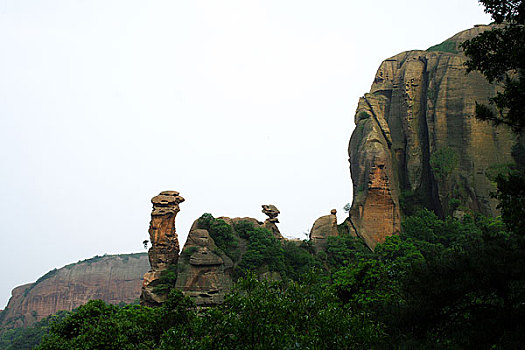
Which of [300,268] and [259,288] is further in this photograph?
[300,268]

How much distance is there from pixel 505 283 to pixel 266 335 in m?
5.76

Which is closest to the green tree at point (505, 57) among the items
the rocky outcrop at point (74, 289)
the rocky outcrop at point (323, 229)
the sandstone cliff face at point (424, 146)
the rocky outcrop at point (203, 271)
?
the rocky outcrop at point (203, 271)

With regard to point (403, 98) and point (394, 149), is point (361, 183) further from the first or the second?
point (403, 98)

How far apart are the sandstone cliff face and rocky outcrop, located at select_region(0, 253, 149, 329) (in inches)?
2117

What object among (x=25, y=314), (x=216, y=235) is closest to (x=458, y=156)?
(x=216, y=235)

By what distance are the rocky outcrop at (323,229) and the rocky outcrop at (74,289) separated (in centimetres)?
4815

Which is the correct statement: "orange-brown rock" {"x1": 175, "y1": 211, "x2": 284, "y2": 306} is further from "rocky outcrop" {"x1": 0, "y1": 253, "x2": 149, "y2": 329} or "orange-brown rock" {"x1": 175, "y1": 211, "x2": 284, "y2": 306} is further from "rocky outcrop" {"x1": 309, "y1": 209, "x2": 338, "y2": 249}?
"rocky outcrop" {"x1": 0, "y1": 253, "x2": 149, "y2": 329}

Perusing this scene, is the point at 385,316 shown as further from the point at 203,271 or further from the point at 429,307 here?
the point at 203,271

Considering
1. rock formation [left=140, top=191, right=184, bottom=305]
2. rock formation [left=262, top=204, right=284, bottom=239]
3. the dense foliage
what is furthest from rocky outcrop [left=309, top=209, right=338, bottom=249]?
the dense foliage

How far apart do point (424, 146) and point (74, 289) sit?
63485mm

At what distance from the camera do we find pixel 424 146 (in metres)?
35.6

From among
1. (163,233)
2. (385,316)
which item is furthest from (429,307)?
(163,233)

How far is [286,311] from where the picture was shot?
7711mm

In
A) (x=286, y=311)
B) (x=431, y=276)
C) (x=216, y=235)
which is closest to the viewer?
(x=286, y=311)
